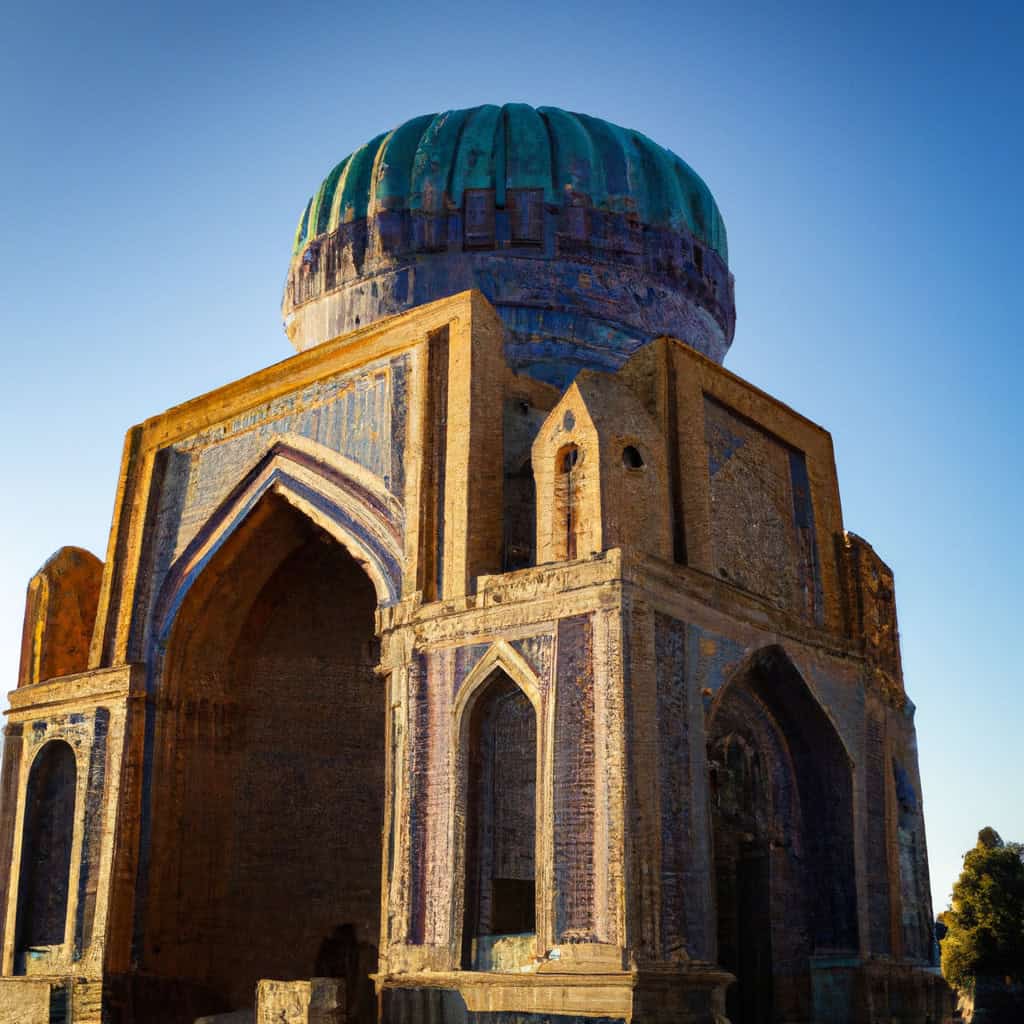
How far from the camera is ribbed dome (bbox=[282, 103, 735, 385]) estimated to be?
14.1 meters

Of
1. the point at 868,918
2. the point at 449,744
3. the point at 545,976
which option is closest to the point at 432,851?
the point at 449,744

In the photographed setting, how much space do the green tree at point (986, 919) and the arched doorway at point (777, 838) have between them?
39.0 feet

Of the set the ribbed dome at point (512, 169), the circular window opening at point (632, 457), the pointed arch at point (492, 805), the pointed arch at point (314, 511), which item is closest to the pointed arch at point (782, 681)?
the circular window opening at point (632, 457)

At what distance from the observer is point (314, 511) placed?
1220cm

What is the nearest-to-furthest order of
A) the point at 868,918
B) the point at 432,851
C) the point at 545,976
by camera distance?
the point at 545,976 < the point at 432,851 < the point at 868,918

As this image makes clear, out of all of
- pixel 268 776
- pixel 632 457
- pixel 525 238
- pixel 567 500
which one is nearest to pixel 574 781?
pixel 567 500

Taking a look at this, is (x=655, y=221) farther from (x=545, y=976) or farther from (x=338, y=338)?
(x=545, y=976)

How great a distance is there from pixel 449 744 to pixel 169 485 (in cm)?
516

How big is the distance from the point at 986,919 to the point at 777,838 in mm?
12510

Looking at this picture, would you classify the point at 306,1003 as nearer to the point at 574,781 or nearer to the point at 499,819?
the point at 499,819

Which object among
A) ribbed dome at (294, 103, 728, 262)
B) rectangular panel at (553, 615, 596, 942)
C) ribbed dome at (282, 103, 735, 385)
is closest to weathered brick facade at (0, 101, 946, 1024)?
rectangular panel at (553, 615, 596, 942)

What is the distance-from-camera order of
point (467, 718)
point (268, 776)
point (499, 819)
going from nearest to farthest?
point (499, 819)
point (467, 718)
point (268, 776)

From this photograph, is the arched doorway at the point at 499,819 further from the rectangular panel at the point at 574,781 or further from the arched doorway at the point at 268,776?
the arched doorway at the point at 268,776

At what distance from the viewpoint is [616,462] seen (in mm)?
10250
